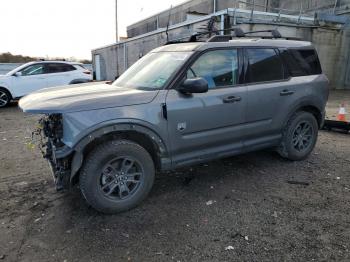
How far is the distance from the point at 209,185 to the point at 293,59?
7.62 ft

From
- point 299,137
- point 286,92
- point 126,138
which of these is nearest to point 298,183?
point 299,137

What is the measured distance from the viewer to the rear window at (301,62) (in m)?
4.65

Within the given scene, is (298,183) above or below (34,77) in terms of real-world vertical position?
below

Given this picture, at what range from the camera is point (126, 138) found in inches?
138

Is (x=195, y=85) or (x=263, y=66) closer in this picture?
(x=195, y=85)

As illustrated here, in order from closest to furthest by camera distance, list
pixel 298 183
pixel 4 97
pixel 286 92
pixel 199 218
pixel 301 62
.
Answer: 1. pixel 199 218
2. pixel 298 183
3. pixel 286 92
4. pixel 301 62
5. pixel 4 97

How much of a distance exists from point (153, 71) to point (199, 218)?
1.91 metres

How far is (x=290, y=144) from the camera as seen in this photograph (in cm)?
481

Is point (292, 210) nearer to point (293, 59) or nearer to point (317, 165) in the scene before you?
point (317, 165)

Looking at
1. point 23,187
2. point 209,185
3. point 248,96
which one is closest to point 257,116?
point 248,96

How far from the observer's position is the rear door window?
167 inches

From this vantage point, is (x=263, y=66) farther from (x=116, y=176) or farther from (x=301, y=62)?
(x=116, y=176)

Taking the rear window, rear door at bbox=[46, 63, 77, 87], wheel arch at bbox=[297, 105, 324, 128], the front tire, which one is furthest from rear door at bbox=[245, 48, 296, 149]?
rear door at bbox=[46, 63, 77, 87]

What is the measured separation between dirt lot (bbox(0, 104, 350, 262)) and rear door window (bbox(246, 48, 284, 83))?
1384 mm
